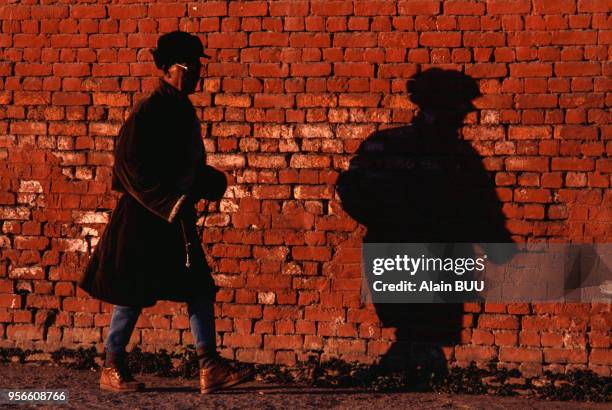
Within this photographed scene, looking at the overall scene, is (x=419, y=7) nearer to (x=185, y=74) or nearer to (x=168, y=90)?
(x=185, y=74)

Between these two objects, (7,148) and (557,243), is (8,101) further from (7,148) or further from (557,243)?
(557,243)

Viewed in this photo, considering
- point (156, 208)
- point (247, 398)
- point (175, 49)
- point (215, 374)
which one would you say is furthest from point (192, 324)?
point (175, 49)

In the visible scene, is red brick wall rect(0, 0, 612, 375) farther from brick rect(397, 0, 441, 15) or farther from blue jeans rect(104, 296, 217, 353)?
blue jeans rect(104, 296, 217, 353)

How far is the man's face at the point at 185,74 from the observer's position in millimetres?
5234

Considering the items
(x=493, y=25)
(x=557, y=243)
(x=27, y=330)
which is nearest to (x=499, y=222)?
(x=557, y=243)

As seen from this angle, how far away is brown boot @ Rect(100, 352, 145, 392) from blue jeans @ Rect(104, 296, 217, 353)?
5cm

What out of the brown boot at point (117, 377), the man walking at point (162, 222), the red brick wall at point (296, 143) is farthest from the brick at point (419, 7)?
the brown boot at point (117, 377)

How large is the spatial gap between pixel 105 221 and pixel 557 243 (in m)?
2.93

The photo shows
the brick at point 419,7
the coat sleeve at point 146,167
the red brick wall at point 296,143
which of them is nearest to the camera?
the coat sleeve at point 146,167

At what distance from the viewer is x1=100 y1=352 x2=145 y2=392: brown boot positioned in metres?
5.32

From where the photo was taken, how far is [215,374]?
17.3ft

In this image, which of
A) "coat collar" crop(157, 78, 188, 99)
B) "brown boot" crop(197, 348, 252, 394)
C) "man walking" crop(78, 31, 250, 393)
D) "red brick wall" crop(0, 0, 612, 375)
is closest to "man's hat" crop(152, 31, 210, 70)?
"man walking" crop(78, 31, 250, 393)

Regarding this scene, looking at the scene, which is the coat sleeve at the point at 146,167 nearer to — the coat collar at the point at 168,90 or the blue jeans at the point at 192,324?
the coat collar at the point at 168,90

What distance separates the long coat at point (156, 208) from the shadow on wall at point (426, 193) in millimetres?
1146
